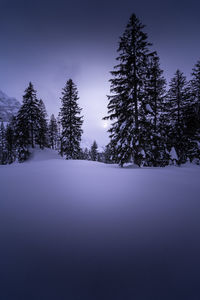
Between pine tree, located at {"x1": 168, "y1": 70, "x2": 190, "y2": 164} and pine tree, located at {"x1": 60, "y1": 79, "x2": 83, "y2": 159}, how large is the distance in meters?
13.1

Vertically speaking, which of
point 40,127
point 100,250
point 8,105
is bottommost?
point 100,250

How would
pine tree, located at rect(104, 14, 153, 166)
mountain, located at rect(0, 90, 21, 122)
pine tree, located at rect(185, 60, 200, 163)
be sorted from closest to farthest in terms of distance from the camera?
pine tree, located at rect(104, 14, 153, 166)
pine tree, located at rect(185, 60, 200, 163)
mountain, located at rect(0, 90, 21, 122)

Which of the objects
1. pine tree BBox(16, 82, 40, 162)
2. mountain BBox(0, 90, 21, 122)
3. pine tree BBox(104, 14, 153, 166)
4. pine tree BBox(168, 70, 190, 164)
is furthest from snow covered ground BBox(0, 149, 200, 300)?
mountain BBox(0, 90, 21, 122)

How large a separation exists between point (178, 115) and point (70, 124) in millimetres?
14857

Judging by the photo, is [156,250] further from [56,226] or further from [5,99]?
[5,99]

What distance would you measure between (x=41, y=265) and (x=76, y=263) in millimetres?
380

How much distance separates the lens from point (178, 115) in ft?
46.1

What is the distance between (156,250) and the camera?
1418mm

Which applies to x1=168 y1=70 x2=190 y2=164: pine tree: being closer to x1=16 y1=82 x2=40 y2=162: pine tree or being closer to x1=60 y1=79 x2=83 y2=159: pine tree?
x1=60 y1=79 x2=83 y2=159: pine tree

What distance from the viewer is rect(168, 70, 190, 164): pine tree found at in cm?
1383

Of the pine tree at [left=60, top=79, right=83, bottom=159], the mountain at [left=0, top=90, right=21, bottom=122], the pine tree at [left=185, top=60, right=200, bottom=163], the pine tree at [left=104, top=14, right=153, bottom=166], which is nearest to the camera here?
the pine tree at [left=104, top=14, right=153, bottom=166]

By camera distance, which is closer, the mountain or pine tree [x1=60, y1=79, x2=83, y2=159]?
pine tree [x1=60, y1=79, x2=83, y2=159]

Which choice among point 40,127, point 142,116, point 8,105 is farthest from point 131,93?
point 8,105

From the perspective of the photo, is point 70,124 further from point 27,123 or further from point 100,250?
point 100,250
